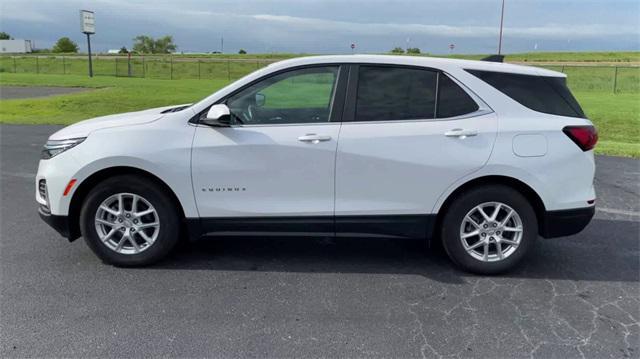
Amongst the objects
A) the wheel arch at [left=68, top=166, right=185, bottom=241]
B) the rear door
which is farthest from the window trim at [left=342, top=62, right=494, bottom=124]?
the wheel arch at [left=68, top=166, right=185, bottom=241]

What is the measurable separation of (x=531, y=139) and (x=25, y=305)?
3.91 metres

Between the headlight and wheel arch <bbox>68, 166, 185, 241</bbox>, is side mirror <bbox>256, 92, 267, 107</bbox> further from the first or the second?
the headlight

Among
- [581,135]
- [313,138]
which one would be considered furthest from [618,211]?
[313,138]

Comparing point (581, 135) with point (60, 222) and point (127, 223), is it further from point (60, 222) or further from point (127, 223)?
point (60, 222)

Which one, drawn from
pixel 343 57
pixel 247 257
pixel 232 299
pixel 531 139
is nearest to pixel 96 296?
pixel 232 299

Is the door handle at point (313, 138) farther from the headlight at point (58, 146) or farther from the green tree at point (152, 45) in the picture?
the green tree at point (152, 45)

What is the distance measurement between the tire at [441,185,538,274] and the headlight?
3.04 meters

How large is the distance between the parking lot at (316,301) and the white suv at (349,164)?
0.33 m

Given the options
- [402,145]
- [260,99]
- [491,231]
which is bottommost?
[491,231]

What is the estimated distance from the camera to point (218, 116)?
3.66m

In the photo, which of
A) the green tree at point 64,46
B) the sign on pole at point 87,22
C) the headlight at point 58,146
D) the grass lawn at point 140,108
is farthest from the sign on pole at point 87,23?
→ the green tree at point 64,46

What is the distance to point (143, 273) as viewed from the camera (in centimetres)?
396

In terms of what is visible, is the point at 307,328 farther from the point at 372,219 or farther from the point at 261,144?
the point at 261,144

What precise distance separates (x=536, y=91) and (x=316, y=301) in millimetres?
2420
